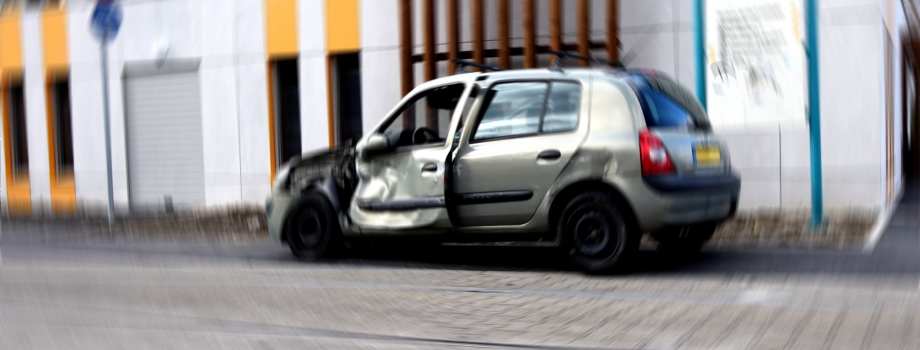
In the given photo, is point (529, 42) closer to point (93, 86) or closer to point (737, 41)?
point (737, 41)

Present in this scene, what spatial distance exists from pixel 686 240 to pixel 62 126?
46.0 ft

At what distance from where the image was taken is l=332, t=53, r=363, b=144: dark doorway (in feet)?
48.1

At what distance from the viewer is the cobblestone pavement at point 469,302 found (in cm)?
527

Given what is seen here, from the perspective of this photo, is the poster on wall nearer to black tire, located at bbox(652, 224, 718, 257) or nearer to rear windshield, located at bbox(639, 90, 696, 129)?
black tire, located at bbox(652, 224, 718, 257)

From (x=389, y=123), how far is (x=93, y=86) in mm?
10897

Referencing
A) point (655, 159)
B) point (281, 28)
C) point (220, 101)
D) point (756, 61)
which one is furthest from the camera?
point (220, 101)

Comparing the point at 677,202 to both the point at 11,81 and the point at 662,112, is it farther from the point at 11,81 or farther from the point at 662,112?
the point at 11,81

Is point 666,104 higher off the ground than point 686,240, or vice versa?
point 666,104

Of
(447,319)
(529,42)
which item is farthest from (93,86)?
(447,319)

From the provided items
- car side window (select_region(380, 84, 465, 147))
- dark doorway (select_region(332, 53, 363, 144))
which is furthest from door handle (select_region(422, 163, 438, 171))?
dark doorway (select_region(332, 53, 363, 144))

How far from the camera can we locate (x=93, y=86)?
691 inches

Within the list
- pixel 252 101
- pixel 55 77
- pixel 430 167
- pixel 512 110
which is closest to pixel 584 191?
pixel 512 110

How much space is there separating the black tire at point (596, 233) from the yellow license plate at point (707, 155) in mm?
728

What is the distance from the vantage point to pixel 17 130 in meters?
19.5
